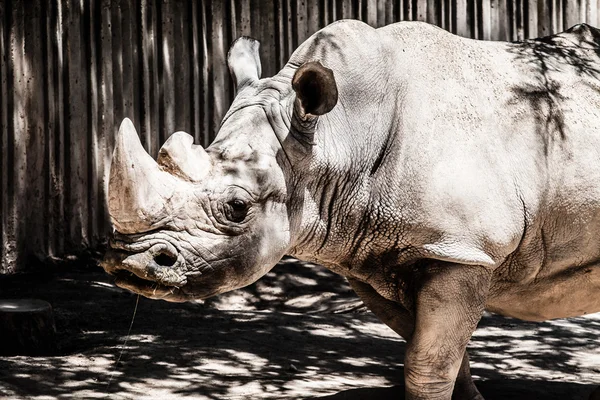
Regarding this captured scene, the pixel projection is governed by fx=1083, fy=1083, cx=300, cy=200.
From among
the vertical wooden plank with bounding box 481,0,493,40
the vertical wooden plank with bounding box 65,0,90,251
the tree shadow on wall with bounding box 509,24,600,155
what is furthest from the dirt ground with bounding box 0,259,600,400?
the vertical wooden plank with bounding box 481,0,493,40

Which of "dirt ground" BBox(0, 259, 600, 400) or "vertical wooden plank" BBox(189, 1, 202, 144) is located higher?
"vertical wooden plank" BBox(189, 1, 202, 144)

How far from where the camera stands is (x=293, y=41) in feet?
37.1

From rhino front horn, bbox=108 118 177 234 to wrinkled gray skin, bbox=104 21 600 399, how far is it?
0.42 ft

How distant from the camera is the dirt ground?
6926 mm

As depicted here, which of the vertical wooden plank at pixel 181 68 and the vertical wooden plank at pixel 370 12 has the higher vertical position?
the vertical wooden plank at pixel 370 12

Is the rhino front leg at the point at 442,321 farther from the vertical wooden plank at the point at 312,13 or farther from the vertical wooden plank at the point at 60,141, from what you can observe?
the vertical wooden plank at the point at 312,13

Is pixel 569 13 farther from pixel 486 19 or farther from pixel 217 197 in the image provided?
pixel 217 197

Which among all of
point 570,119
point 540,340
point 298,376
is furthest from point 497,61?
point 540,340

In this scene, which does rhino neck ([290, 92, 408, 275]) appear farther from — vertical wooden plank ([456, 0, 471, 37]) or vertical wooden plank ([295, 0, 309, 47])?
vertical wooden plank ([456, 0, 471, 37])

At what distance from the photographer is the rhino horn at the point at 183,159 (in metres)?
5.00

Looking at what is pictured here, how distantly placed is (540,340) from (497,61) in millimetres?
3451

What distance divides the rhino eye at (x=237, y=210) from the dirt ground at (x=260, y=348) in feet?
6.47

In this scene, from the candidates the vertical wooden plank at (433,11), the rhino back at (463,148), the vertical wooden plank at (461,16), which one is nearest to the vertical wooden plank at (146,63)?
the vertical wooden plank at (433,11)

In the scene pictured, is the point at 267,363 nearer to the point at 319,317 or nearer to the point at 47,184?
the point at 319,317
